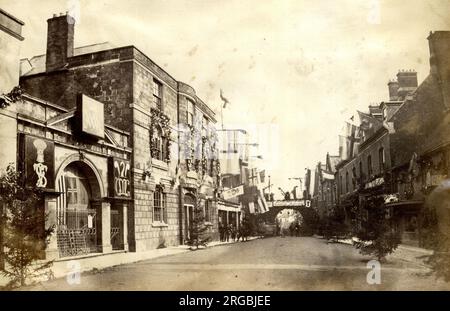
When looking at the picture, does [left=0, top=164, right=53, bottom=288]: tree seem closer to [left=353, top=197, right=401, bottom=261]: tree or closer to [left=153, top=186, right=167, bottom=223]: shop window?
[left=153, top=186, right=167, bottom=223]: shop window

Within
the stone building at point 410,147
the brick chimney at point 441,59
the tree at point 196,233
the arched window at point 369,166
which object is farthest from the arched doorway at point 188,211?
the brick chimney at point 441,59

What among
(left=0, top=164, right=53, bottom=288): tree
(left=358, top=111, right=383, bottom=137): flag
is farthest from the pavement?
(left=358, top=111, right=383, bottom=137): flag

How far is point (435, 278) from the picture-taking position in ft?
28.9

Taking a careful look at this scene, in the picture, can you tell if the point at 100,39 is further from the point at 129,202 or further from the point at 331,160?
Result: the point at 331,160

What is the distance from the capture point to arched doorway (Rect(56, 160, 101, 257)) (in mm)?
11672

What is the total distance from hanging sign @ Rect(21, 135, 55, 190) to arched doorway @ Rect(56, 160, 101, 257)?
2.13 feet

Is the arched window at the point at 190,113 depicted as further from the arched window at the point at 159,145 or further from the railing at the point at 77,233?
the railing at the point at 77,233

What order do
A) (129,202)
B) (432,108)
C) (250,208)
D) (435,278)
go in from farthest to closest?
(250,208)
(129,202)
(432,108)
(435,278)

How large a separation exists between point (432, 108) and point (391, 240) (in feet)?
14.9

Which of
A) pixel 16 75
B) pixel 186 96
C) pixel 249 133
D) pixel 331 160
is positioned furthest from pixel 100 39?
pixel 331 160

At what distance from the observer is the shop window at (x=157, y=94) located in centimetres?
1678

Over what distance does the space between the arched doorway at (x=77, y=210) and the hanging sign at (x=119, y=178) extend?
58 centimetres

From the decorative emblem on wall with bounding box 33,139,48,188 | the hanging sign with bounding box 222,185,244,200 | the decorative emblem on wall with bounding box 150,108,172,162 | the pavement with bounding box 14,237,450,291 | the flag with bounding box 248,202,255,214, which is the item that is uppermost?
the decorative emblem on wall with bounding box 150,108,172,162

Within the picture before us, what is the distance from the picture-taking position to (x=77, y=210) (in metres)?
12.4
